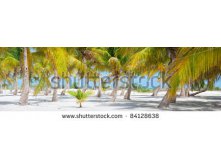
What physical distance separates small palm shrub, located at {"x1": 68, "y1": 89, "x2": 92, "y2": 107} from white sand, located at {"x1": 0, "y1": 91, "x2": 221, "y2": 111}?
0.39 ft

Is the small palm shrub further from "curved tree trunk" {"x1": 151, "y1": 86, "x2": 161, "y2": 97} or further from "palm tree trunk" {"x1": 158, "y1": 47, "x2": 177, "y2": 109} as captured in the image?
"palm tree trunk" {"x1": 158, "y1": 47, "x2": 177, "y2": 109}

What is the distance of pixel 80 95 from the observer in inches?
366

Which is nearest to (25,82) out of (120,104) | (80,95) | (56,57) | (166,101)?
(56,57)

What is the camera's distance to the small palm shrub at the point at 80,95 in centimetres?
921

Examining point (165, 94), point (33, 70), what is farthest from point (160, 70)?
point (33, 70)

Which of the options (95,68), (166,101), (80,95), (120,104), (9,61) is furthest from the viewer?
(95,68)

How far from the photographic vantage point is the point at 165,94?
30.2 feet

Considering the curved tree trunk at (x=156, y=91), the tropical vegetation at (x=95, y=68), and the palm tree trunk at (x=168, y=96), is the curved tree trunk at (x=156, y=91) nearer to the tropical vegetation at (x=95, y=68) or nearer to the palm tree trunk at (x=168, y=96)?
the tropical vegetation at (x=95, y=68)

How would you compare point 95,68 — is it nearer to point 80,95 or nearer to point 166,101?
point 80,95

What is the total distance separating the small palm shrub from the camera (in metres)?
9.21

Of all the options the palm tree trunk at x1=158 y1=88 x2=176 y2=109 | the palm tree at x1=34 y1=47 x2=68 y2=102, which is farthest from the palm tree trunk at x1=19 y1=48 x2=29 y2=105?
the palm tree trunk at x1=158 y1=88 x2=176 y2=109

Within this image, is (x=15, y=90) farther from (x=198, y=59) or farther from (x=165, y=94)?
(x=198, y=59)

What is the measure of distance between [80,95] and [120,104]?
1.10m

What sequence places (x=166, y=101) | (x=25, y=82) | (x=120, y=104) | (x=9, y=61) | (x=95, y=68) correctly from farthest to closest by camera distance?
(x=95, y=68) < (x=9, y=61) < (x=25, y=82) < (x=120, y=104) < (x=166, y=101)
